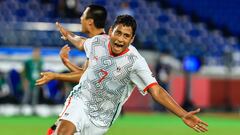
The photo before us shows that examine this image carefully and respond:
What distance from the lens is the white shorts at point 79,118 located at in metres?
8.55

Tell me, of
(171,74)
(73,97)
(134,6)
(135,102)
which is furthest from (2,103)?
(73,97)

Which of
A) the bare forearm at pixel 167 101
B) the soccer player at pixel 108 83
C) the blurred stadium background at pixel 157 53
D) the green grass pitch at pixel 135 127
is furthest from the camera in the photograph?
the blurred stadium background at pixel 157 53

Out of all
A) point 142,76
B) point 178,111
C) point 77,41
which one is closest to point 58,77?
point 142,76

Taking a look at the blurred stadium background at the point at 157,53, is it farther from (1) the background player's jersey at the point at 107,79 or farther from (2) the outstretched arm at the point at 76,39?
(1) the background player's jersey at the point at 107,79

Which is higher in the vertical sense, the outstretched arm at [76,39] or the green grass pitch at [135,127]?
Answer: the outstretched arm at [76,39]

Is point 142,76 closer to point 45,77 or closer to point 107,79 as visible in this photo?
point 107,79

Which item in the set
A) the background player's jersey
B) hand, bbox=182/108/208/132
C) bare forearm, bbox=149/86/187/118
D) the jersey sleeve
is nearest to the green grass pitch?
the background player's jersey

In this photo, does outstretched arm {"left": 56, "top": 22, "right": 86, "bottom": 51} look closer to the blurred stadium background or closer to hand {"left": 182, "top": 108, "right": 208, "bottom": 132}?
hand {"left": 182, "top": 108, "right": 208, "bottom": 132}

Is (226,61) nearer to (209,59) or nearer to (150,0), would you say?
(209,59)

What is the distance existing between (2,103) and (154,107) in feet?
21.0

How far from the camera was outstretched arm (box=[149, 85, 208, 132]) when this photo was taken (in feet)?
26.9

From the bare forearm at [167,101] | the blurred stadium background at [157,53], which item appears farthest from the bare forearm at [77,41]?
the blurred stadium background at [157,53]

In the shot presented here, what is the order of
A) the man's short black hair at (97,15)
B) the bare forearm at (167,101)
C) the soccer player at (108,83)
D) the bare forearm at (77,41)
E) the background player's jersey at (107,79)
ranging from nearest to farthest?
1. the bare forearm at (167,101)
2. the soccer player at (108,83)
3. the background player's jersey at (107,79)
4. the bare forearm at (77,41)
5. the man's short black hair at (97,15)

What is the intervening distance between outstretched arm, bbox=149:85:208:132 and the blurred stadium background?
11142 millimetres
